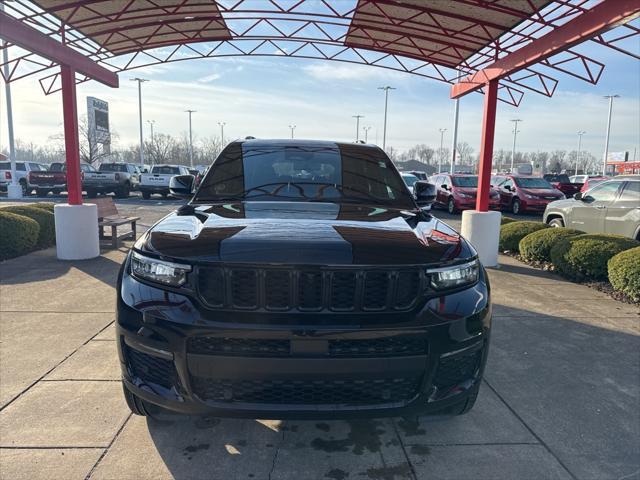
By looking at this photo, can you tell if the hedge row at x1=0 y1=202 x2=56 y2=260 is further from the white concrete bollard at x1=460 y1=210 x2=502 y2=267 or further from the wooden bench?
the white concrete bollard at x1=460 y1=210 x2=502 y2=267

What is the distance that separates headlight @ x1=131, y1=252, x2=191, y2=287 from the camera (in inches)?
86.1

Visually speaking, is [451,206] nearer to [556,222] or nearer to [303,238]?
[556,222]

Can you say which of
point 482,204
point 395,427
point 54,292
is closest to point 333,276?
point 395,427

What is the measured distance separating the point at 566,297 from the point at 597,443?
3.70m

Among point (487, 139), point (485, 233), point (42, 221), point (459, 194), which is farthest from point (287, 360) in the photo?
point (459, 194)

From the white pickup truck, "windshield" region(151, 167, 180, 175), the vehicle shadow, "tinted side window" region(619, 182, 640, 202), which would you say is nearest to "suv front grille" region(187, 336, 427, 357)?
the vehicle shadow

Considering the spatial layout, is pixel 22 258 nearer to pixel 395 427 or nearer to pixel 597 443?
pixel 395 427

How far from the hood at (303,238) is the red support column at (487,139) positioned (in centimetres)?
561

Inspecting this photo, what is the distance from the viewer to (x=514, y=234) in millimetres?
9016

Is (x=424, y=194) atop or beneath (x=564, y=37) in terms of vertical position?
beneath

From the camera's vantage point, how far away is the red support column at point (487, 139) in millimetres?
8000

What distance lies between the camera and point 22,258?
7926 mm

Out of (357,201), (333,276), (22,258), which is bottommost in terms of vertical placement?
(22,258)

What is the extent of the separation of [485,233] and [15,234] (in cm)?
824
